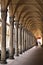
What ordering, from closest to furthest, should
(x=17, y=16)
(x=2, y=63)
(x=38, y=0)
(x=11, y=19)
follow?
(x=2, y=63) → (x=11, y=19) → (x=38, y=0) → (x=17, y=16)

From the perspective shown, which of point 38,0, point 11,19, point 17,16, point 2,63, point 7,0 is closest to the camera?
point 2,63

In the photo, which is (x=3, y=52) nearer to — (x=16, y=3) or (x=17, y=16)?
(x=16, y=3)

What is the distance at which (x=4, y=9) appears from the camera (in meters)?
25.3

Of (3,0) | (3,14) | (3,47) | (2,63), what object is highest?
(3,0)

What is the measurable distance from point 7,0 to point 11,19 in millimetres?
5273

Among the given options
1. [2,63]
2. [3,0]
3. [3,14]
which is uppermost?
[3,0]

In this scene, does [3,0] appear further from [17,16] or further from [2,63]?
[17,16]

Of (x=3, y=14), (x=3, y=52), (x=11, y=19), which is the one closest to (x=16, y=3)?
(x=11, y=19)

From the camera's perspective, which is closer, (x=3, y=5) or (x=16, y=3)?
(x=3, y=5)

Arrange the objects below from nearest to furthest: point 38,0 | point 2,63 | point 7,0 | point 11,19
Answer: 1. point 2,63
2. point 7,0
3. point 11,19
4. point 38,0

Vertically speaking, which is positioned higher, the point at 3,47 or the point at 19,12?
the point at 19,12

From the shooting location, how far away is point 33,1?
35531 millimetres

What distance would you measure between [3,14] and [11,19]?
562cm

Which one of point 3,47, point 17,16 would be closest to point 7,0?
point 3,47
